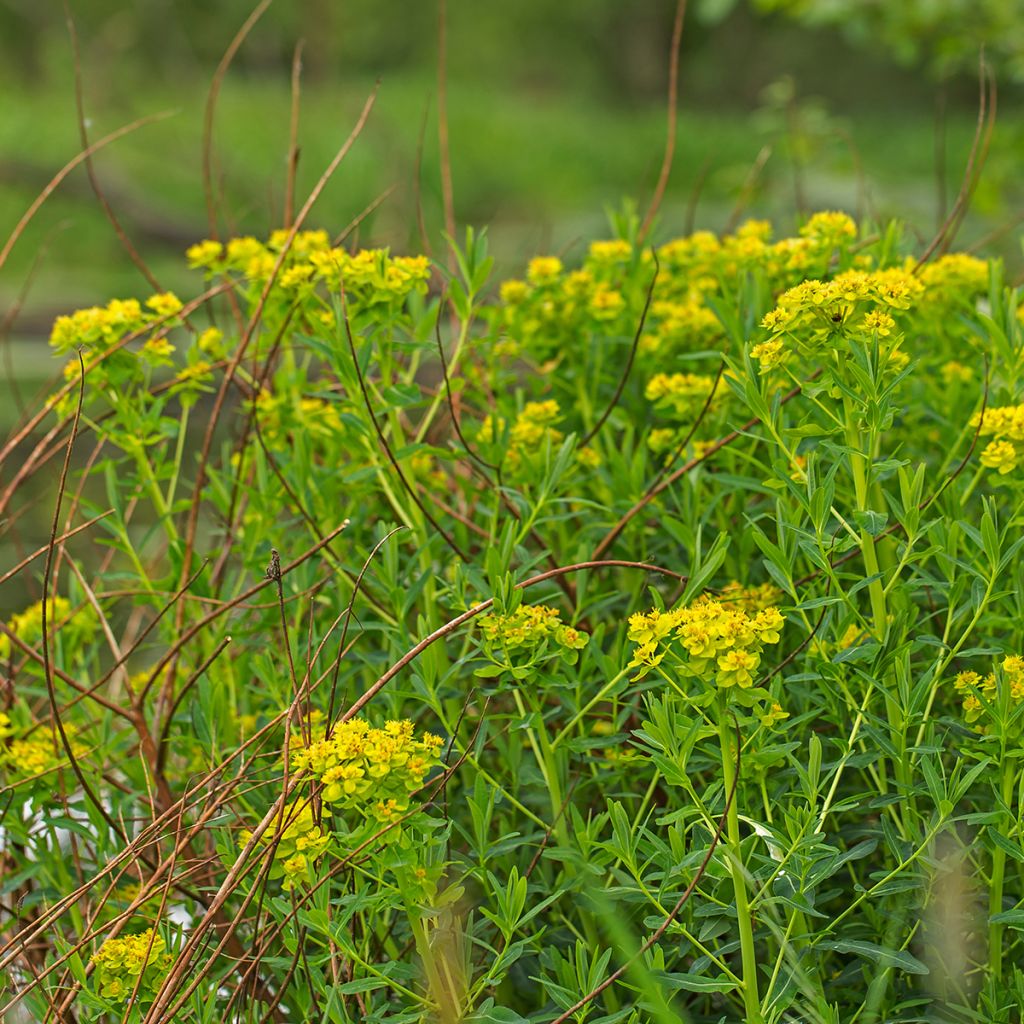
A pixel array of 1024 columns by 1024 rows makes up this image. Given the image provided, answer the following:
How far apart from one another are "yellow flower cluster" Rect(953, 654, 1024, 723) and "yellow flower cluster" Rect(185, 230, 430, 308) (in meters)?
0.67

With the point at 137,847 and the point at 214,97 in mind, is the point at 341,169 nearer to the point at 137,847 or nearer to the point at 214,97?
the point at 214,97

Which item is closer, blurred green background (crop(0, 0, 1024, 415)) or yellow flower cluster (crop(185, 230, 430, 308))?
yellow flower cluster (crop(185, 230, 430, 308))

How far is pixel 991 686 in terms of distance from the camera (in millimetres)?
1126

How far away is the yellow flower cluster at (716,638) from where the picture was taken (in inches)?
38.1

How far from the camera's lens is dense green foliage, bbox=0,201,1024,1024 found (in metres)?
1.08

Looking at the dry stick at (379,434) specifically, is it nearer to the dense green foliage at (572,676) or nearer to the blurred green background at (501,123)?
the dense green foliage at (572,676)

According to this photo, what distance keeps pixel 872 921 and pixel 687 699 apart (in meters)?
0.33

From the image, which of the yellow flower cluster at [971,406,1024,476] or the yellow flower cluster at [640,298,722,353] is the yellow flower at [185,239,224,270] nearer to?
the yellow flower cluster at [640,298,722,353]

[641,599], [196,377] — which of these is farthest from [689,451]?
[196,377]

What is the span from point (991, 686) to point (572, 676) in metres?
0.37

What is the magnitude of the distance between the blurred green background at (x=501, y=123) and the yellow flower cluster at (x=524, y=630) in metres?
0.72

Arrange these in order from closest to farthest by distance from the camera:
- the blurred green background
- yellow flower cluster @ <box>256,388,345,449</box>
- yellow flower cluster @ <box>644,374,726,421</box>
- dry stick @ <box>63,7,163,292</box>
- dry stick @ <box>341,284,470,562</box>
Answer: dry stick @ <box>341,284,470,562</box>
yellow flower cluster @ <box>644,374,726,421</box>
yellow flower cluster @ <box>256,388,345,449</box>
dry stick @ <box>63,7,163,292</box>
the blurred green background

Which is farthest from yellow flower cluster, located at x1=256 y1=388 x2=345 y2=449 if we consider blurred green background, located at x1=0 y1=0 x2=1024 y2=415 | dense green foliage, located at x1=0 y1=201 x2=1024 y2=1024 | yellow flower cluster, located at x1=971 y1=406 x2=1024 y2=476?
yellow flower cluster, located at x1=971 y1=406 x2=1024 y2=476

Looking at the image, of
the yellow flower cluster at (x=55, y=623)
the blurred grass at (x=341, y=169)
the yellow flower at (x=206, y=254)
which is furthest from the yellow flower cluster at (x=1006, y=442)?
the blurred grass at (x=341, y=169)
